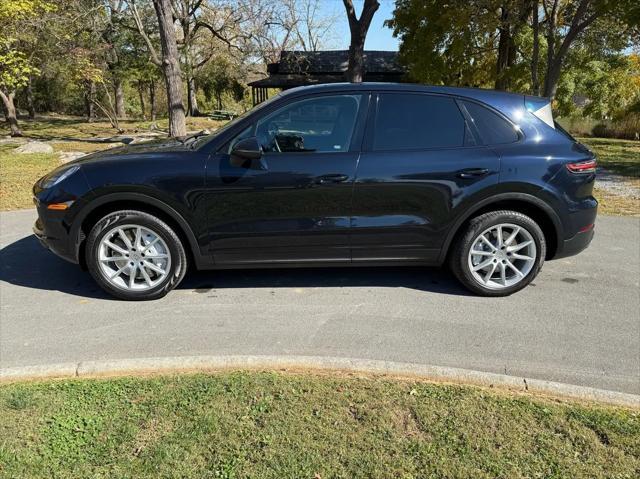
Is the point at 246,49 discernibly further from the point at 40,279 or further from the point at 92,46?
the point at 40,279

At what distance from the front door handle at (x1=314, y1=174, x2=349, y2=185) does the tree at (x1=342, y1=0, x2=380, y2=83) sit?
1329cm

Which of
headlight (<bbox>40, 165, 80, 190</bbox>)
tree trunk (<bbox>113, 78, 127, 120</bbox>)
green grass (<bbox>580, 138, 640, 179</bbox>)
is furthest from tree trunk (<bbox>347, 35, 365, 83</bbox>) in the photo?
tree trunk (<bbox>113, 78, 127, 120</bbox>)

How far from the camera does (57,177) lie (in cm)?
431

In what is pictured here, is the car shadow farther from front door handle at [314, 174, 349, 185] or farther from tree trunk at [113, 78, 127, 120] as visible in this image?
tree trunk at [113, 78, 127, 120]

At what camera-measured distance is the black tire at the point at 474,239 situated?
14.1 ft

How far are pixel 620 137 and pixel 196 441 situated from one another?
2769 cm

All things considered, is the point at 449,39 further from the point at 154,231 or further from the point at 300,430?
the point at 300,430

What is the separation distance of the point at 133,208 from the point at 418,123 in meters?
2.53

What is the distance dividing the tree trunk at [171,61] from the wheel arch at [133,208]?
10.1m

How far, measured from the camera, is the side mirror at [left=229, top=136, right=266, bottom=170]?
13.0ft

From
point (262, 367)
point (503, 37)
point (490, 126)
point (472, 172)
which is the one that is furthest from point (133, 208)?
point (503, 37)

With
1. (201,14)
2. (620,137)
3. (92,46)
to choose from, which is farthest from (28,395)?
(201,14)

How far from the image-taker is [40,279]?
4.86m

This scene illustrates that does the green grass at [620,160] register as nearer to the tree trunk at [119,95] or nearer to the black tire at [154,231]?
the black tire at [154,231]
